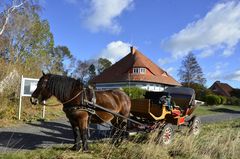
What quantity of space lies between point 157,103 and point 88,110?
9.56 feet

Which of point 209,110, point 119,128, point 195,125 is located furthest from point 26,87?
point 209,110

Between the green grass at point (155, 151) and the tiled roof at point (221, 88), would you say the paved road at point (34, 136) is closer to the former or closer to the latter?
the green grass at point (155, 151)

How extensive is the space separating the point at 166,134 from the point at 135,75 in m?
31.1

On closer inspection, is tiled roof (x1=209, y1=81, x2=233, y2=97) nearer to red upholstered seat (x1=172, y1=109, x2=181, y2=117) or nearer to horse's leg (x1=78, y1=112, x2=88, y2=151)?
red upholstered seat (x1=172, y1=109, x2=181, y2=117)

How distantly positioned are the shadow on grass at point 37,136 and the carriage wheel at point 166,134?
2264 mm

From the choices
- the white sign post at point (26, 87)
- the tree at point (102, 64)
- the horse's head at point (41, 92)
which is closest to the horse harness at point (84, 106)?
the horse's head at point (41, 92)

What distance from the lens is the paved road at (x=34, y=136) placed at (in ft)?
27.4

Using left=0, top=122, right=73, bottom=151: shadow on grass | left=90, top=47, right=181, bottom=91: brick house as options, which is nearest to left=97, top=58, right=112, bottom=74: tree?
left=90, top=47, right=181, bottom=91: brick house

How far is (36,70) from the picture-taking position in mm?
→ 16375

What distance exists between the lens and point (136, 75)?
131ft

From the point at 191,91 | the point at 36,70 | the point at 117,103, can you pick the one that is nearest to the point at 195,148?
the point at 117,103

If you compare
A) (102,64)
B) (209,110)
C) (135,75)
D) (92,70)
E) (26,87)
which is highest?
(102,64)

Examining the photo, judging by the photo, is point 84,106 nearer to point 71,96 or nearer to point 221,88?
point 71,96

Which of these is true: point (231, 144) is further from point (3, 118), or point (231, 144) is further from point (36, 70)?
point (36, 70)
